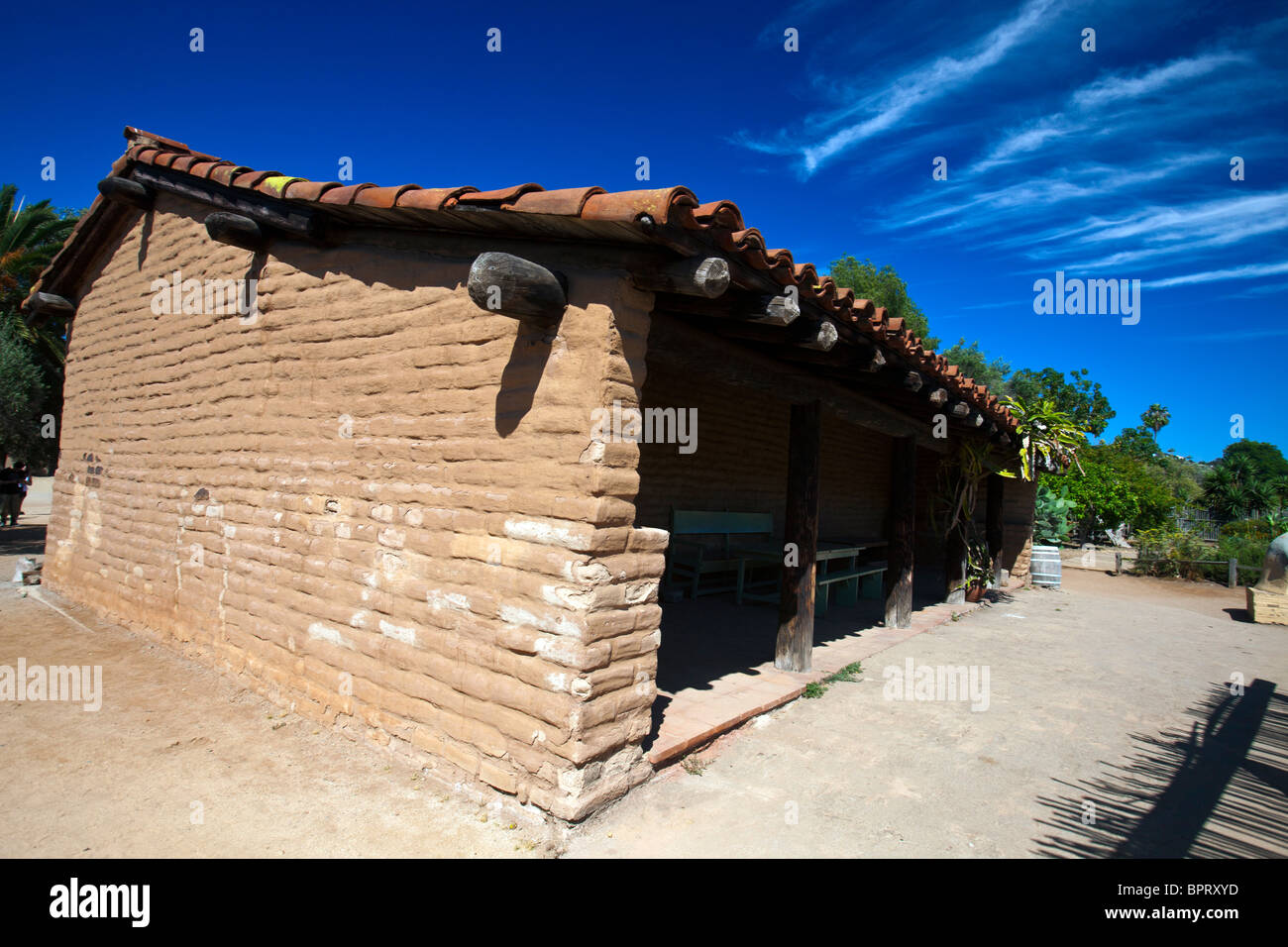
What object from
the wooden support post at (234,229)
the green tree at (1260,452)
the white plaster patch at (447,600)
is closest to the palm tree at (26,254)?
the wooden support post at (234,229)

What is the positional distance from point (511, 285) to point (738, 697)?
309 cm

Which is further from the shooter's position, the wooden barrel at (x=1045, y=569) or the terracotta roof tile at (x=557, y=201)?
the wooden barrel at (x=1045, y=569)

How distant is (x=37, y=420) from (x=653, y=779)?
14852 mm

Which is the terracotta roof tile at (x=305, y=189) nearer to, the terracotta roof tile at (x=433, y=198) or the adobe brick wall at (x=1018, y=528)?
the terracotta roof tile at (x=433, y=198)

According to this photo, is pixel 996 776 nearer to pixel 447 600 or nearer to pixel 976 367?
pixel 447 600

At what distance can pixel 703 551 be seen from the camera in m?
7.45

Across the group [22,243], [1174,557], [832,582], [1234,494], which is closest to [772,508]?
[832,582]

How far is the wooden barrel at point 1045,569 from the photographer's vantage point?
12273 mm

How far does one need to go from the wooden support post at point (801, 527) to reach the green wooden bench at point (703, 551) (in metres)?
1.94

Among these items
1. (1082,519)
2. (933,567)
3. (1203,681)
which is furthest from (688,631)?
(1082,519)

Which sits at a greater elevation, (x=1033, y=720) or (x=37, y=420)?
(x=37, y=420)

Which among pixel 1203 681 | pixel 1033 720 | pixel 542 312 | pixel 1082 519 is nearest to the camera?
pixel 542 312

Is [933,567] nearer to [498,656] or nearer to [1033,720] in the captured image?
[1033,720]
